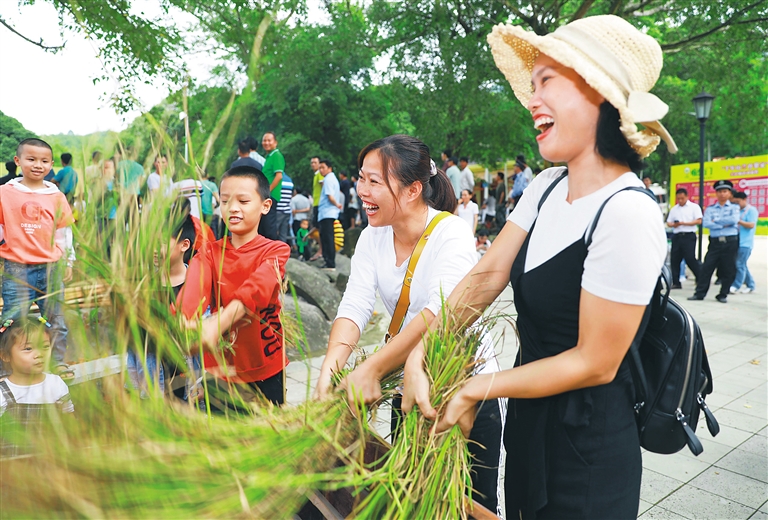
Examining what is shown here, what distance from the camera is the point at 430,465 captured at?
1125mm

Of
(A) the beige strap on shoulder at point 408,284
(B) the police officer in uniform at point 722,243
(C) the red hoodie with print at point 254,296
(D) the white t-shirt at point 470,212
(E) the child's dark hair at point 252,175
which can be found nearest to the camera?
(A) the beige strap on shoulder at point 408,284

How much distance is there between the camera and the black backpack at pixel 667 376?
1.25 m

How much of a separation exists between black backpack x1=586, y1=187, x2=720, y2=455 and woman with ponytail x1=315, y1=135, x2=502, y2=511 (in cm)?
39

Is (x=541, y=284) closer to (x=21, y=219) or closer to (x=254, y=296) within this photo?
(x=254, y=296)

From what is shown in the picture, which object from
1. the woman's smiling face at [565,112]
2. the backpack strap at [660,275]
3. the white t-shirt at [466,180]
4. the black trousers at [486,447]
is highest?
the woman's smiling face at [565,112]

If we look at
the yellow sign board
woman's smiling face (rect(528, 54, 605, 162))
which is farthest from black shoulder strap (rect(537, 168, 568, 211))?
the yellow sign board

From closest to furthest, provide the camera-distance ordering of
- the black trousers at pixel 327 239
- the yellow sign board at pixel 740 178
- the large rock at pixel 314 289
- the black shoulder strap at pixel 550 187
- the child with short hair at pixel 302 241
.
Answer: the black shoulder strap at pixel 550 187, the large rock at pixel 314 289, the black trousers at pixel 327 239, the child with short hair at pixel 302 241, the yellow sign board at pixel 740 178

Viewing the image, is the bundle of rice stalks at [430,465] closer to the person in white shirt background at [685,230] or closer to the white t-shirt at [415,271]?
the white t-shirt at [415,271]

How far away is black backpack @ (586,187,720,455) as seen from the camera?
4.11ft

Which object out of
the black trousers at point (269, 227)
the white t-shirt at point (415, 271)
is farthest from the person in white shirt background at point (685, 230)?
the white t-shirt at point (415, 271)

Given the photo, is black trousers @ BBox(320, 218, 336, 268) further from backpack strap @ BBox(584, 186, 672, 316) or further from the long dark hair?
backpack strap @ BBox(584, 186, 672, 316)

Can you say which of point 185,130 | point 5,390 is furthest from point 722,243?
point 185,130

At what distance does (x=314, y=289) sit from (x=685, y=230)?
638 centimetres

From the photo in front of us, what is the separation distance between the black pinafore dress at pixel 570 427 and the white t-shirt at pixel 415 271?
0.35 metres
